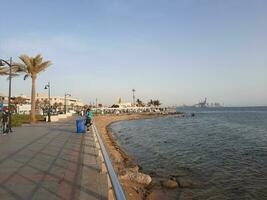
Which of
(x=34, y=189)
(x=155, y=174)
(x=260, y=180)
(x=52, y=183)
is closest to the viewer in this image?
(x=34, y=189)

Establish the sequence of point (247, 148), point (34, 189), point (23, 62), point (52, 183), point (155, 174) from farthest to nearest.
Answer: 1. point (23, 62)
2. point (247, 148)
3. point (155, 174)
4. point (52, 183)
5. point (34, 189)

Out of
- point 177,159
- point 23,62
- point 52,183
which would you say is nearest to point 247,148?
point 177,159

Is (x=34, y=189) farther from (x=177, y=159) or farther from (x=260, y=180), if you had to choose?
(x=177, y=159)

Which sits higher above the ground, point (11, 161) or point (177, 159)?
point (11, 161)

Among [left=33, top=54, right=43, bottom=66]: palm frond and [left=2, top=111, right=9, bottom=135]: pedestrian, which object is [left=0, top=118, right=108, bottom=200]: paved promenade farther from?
[left=33, top=54, right=43, bottom=66]: palm frond

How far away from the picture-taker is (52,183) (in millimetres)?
6535

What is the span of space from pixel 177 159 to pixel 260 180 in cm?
570

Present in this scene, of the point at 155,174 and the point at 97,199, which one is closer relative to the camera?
the point at 97,199

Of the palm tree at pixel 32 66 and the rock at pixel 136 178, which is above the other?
the palm tree at pixel 32 66

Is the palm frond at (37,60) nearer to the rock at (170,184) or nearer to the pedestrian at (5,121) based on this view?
the pedestrian at (5,121)

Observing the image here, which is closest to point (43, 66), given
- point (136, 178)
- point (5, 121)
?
point (5, 121)

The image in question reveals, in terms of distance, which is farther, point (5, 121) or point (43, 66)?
point (43, 66)

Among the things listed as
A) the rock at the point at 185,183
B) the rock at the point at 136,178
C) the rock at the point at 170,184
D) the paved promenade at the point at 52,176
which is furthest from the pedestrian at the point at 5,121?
the rock at the point at 185,183

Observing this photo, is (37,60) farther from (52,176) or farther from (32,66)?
(52,176)
